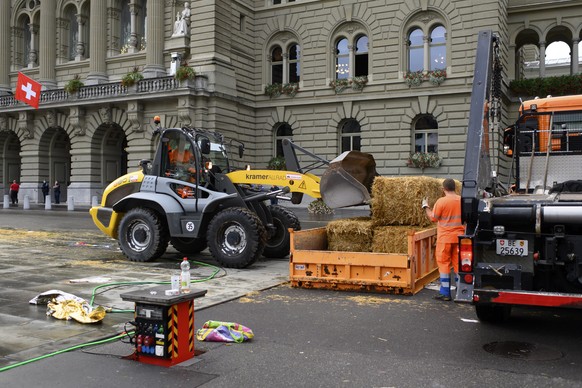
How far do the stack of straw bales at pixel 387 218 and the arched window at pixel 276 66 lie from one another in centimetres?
2913

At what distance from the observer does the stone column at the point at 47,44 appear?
4181 cm

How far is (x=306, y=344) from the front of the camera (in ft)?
21.1

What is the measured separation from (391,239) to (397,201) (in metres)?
0.73

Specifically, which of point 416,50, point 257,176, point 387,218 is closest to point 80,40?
point 416,50

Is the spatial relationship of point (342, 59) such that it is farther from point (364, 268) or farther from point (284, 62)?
point (364, 268)

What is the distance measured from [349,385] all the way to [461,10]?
31.0 meters

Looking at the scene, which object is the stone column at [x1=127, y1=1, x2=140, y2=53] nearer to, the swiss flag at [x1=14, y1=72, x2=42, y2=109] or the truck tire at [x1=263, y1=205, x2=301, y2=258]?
the swiss flag at [x1=14, y1=72, x2=42, y2=109]

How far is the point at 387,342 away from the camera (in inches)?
256

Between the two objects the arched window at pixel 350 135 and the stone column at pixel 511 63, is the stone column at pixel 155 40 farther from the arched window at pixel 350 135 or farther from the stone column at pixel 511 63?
the stone column at pixel 511 63

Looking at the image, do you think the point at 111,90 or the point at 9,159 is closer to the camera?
the point at 111,90

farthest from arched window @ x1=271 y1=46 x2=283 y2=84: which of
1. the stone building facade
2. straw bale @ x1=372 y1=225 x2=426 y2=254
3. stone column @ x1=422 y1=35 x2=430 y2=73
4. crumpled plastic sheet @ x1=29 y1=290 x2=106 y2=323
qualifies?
crumpled plastic sheet @ x1=29 y1=290 x2=106 y2=323

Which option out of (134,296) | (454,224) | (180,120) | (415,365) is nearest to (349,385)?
(415,365)

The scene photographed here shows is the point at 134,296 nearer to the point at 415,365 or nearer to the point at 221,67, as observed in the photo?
the point at 415,365

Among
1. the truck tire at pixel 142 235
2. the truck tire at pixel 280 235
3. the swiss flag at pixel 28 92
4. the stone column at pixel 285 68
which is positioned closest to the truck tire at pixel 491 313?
the truck tire at pixel 280 235
